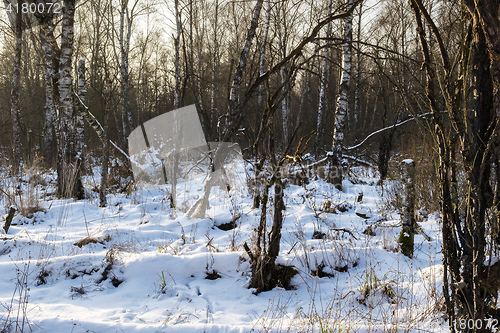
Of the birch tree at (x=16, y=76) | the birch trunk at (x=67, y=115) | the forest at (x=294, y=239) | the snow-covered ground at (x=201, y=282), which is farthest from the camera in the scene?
the birch tree at (x=16, y=76)

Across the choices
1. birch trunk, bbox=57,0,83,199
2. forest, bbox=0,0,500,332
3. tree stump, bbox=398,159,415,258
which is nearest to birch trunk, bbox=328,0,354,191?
forest, bbox=0,0,500,332

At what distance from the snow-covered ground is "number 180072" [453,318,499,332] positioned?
330mm

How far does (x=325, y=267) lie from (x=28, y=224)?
12.9 feet

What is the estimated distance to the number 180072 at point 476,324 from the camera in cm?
136

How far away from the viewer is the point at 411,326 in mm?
1792

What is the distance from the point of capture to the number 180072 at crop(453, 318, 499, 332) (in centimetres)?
136

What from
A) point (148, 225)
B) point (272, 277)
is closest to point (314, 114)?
point (148, 225)

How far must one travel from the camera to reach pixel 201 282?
2.60 m

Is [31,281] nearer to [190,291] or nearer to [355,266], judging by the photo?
[190,291]

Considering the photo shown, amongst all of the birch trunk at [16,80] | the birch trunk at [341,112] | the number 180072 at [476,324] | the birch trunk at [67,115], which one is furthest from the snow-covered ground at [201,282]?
the birch trunk at [16,80]

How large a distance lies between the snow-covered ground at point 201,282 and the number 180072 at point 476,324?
33 cm

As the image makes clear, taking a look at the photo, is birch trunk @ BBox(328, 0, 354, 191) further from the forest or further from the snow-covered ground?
the snow-covered ground

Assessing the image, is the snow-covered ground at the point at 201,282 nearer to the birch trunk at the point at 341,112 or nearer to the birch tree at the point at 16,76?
the birch trunk at the point at 341,112

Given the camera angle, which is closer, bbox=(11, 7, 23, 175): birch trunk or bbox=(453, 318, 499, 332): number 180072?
bbox=(453, 318, 499, 332): number 180072
